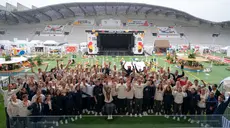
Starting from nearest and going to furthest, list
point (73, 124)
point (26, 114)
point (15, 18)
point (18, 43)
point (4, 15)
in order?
point (26, 114) < point (73, 124) < point (18, 43) < point (4, 15) < point (15, 18)

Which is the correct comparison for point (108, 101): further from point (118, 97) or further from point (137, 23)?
point (137, 23)

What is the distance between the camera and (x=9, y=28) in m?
48.1

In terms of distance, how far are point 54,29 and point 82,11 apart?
28.1ft

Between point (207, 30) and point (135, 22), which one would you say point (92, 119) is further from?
point (207, 30)

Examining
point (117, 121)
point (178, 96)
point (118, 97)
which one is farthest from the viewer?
point (118, 97)

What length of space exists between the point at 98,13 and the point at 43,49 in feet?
75.9

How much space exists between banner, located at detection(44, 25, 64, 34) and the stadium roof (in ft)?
8.48

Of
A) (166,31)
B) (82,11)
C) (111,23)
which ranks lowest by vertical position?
(166,31)

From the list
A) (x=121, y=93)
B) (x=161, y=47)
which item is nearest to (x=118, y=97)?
(x=121, y=93)

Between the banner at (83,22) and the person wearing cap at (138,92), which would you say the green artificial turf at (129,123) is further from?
the banner at (83,22)

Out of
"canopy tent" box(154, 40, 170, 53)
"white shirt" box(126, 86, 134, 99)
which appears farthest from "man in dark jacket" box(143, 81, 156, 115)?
"canopy tent" box(154, 40, 170, 53)

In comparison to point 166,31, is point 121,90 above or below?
below

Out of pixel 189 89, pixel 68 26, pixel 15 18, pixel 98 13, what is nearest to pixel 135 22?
pixel 98 13

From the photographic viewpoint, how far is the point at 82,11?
46906mm
